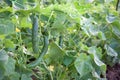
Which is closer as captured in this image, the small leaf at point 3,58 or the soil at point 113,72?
the small leaf at point 3,58

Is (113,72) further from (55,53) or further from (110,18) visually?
(55,53)

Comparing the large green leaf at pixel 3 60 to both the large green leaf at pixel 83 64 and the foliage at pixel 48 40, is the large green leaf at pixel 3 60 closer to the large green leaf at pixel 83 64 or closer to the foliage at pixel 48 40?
the foliage at pixel 48 40

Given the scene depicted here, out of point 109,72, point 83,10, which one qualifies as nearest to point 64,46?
point 83,10

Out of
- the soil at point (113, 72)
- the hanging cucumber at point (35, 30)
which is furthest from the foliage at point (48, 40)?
the soil at point (113, 72)

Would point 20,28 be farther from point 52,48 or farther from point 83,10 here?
point 83,10

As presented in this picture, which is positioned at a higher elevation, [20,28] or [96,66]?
[20,28]

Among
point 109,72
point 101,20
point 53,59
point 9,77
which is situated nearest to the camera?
point 9,77

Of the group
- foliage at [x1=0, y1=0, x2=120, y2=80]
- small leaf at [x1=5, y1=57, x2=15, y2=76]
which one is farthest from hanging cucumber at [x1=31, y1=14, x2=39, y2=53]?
small leaf at [x1=5, y1=57, x2=15, y2=76]

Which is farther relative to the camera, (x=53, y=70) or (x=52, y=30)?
(x=53, y=70)
